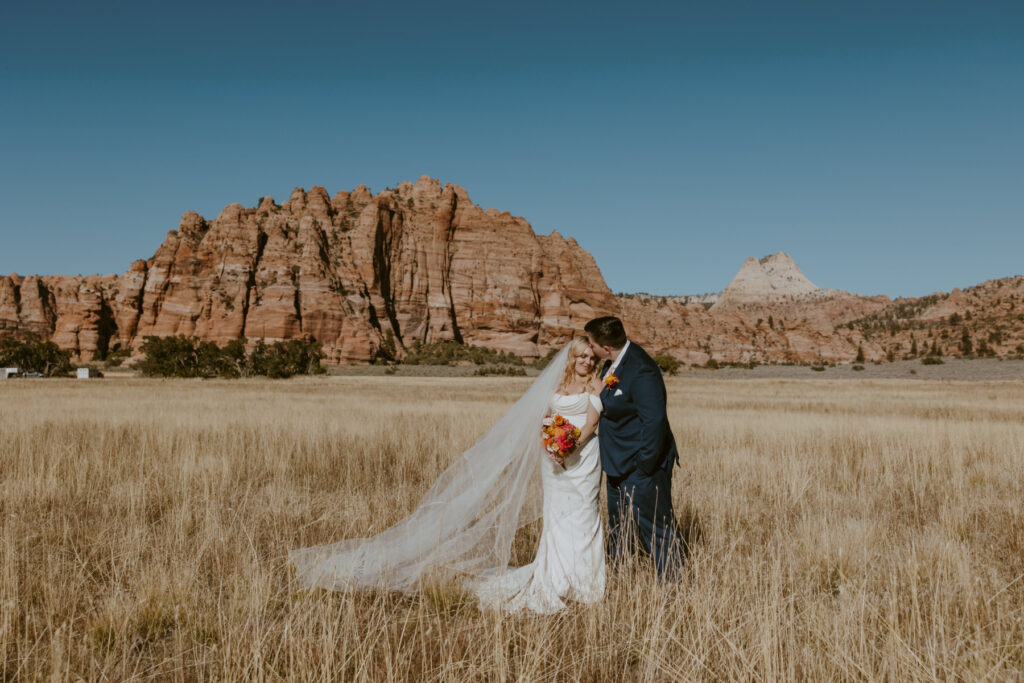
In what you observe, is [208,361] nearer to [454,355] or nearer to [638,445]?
[454,355]

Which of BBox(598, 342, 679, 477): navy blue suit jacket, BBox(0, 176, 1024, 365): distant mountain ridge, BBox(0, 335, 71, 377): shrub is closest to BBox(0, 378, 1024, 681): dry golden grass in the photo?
BBox(598, 342, 679, 477): navy blue suit jacket

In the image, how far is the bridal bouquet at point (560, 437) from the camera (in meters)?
4.19

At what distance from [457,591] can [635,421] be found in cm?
179

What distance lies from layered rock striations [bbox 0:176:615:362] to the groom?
84062 mm

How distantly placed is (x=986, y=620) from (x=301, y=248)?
94.5m

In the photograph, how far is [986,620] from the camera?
3.70 meters

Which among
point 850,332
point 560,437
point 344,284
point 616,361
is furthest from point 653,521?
point 850,332

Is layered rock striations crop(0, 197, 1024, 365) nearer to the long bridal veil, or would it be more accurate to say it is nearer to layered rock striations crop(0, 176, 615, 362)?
layered rock striations crop(0, 176, 615, 362)

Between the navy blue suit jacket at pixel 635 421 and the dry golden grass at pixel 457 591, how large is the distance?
783 millimetres

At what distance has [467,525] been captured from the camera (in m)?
4.91

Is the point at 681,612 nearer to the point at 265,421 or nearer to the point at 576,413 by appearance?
the point at 576,413

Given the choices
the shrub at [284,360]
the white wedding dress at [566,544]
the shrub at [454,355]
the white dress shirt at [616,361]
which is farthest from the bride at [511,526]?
the shrub at [454,355]

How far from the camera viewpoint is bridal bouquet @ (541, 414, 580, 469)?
4191 mm

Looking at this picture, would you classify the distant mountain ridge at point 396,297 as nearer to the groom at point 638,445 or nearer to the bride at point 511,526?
the bride at point 511,526
